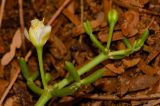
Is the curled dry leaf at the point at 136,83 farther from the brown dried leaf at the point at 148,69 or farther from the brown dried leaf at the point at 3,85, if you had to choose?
the brown dried leaf at the point at 3,85

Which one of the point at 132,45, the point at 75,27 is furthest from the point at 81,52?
the point at 132,45

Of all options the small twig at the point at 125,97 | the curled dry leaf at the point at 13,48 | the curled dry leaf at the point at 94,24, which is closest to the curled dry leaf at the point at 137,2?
the curled dry leaf at the point at 94,24

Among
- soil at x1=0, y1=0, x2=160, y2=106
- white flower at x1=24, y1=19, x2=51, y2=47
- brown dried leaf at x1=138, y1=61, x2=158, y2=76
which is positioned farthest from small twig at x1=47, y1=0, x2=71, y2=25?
brown dried leaf at x1=138, y1=61, x2=158, y2=76

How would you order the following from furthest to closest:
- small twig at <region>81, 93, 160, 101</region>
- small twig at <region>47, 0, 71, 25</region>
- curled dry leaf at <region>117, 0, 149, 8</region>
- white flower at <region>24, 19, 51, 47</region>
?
small twig at <region>47, 0, 71, 25</region>, curled dry leaf at <region>117, 0, 149, 8</region>, small twig at <region>81, 93, 160, 101</region>, white flower at <region>24, 19, 51, 47</region>

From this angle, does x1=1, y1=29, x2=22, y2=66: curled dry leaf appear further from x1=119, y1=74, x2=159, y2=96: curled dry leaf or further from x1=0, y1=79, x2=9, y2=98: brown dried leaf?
x1=119, y1=74, x2=159, y2=96: curled dry leaf

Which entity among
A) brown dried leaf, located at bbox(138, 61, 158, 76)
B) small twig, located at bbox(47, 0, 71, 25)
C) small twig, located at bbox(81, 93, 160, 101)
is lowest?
small twig, located at bbox(81, 93, 160, 101)

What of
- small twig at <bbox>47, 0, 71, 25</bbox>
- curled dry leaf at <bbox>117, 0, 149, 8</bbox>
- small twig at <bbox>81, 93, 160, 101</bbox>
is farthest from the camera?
small twig at <bbox>47, 0, 71, 25</bbox>

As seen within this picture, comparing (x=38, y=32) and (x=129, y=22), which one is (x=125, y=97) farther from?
(x=38, y=32)
